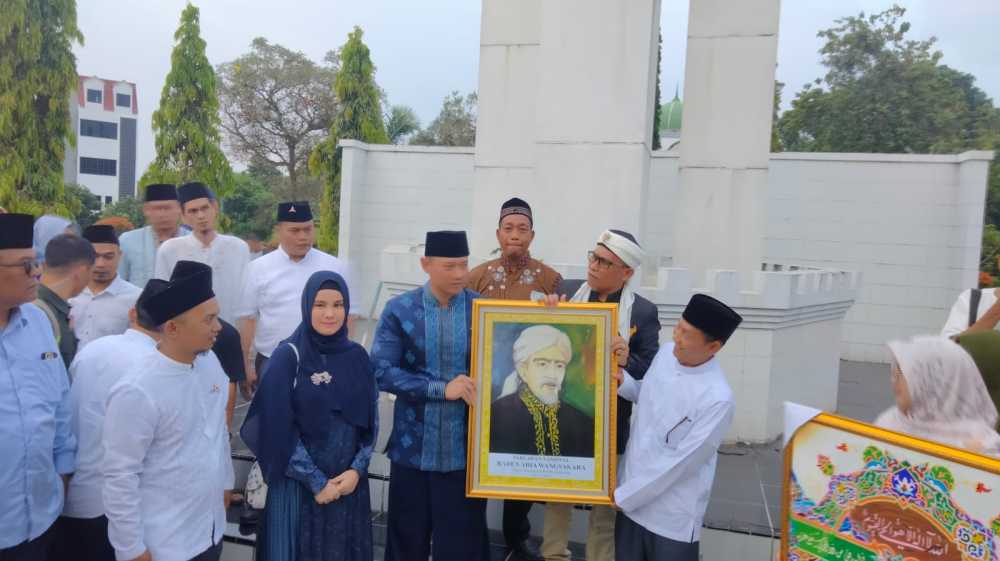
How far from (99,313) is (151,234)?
1245 millimetres

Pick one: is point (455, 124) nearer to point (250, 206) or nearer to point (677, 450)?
point (250, 206)

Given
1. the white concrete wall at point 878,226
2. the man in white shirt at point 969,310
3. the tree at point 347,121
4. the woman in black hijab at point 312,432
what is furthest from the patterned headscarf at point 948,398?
the tree at point 347,121

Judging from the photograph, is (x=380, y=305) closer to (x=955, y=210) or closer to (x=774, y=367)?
(x=774, y=367)

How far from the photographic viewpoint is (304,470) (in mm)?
2883

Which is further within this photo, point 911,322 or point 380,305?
point 911,322

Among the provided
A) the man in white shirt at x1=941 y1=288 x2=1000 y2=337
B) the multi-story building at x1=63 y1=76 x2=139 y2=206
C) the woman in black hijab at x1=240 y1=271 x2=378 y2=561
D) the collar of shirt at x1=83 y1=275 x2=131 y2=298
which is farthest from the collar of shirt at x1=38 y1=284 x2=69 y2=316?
the multi-story building at x1=63 y1=76 x2=139 y2=206

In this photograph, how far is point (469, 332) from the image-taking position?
128 inches

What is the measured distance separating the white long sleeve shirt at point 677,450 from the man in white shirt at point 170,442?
1.63 meters

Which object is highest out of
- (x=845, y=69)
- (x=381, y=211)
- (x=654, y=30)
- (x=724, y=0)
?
(x=845, y=69)

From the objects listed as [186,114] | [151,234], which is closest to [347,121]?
[186,114]

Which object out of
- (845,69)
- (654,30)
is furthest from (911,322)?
(845,69)

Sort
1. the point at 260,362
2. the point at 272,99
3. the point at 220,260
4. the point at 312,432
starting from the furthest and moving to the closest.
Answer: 1. the point at 272,99
2. the point at 220,260
3. the point at 260,362
4. the point at 312,432

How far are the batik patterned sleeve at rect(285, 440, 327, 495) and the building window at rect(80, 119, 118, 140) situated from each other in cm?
5697

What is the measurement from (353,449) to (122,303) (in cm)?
173
